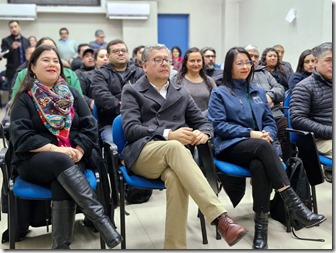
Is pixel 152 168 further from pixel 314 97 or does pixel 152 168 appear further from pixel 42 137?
pixel 314 97

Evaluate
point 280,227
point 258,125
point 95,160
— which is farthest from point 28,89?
point 280,227

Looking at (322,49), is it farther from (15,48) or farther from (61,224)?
(15,48)

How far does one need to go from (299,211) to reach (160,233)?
0.84m

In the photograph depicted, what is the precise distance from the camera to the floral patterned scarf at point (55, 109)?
78.9 inches

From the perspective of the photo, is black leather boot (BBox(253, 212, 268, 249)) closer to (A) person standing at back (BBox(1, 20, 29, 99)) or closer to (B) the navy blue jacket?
(B) the navy blue jacket

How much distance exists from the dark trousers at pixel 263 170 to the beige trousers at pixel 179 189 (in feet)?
1.15

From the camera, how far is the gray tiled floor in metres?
2.18

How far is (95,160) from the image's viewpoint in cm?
213

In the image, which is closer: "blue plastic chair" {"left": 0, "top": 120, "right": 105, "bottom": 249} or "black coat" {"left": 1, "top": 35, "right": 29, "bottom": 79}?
"blue plastic chair" {"left": 0, "top": 120, "right": 105, "bottom": 249}

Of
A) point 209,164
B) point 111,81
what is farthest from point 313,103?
point 111,81

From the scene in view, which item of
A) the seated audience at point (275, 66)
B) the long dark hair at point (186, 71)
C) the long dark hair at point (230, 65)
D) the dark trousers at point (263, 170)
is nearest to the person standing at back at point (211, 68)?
the long dark hair at point (186, 71)

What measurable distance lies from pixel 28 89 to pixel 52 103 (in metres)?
0.16

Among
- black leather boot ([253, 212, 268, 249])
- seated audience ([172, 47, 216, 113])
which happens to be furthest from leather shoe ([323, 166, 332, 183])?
seated audience ([172, 47, 216, 113])

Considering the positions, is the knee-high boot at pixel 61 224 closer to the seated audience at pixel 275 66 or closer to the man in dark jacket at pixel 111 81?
the man in dark jacket at pixel 111 81
